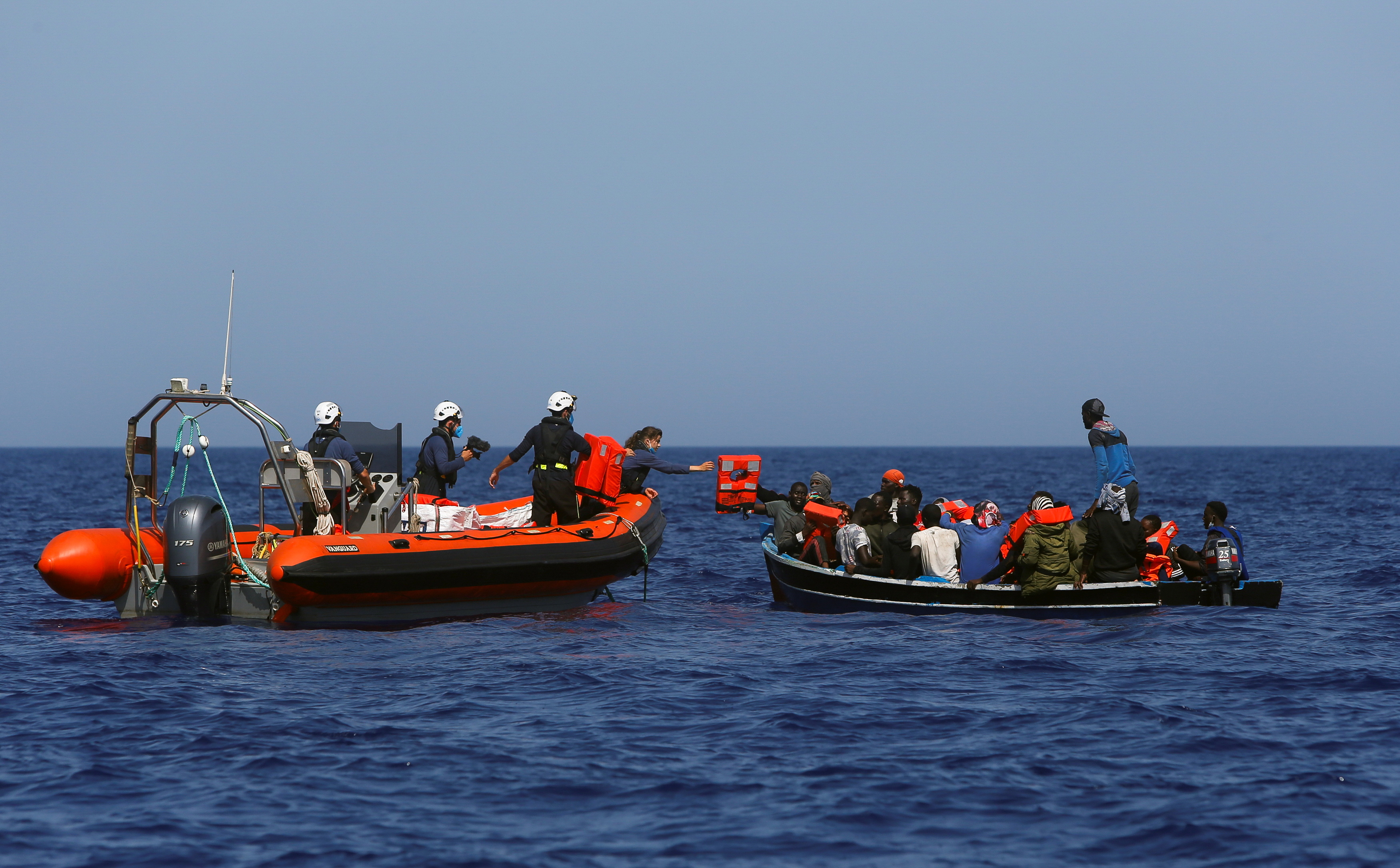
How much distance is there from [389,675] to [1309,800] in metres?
6.56

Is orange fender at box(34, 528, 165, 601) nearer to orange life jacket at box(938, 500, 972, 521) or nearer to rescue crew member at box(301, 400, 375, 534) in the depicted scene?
rescue crew member at box(301, 400, 375, 534)

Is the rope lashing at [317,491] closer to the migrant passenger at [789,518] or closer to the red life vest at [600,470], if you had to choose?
the red life vest at [600,470]

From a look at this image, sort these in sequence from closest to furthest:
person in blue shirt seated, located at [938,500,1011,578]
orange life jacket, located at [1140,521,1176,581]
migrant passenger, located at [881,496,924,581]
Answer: person in blue shirt seated, located at [938,500,1011,578] → migrant passenger, located at [881,496,924,581] → orange life jacket, located at [1140,521,1176,581]

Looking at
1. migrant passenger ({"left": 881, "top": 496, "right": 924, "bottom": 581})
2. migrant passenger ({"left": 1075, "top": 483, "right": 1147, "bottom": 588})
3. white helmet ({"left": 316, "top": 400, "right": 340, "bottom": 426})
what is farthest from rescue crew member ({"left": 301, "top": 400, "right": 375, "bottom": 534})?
migrant passenger ({"left": 1075, "top": 483, "right": 1147, "bottom": 588})

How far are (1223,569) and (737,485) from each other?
213 inches

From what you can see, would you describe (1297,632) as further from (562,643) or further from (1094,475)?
(1094,475)

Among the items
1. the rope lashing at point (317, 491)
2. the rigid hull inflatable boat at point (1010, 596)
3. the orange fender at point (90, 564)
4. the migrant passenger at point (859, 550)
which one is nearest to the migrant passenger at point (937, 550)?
the rigid hull inflatable boat at point (1010, 596)

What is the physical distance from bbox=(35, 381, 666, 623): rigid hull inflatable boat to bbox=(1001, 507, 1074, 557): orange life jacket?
4.07 meters

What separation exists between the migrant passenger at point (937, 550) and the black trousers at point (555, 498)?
147 inches

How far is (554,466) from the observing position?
13.4m

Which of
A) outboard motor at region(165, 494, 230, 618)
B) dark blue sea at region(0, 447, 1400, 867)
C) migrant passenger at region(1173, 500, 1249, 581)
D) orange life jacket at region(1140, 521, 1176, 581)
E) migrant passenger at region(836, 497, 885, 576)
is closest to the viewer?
dark blue sea at region(0, 447, 1400, 867)

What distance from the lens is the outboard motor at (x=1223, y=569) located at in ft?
39.3

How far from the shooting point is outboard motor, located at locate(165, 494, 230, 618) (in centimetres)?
1120

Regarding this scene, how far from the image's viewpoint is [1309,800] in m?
6.62
